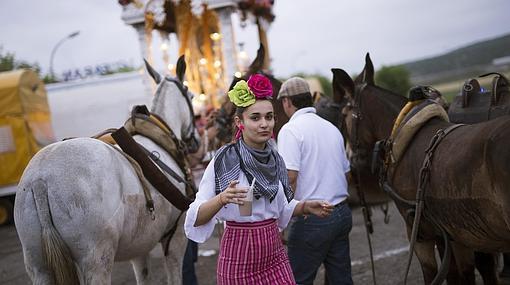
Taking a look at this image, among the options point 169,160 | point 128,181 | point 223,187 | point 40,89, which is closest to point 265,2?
point 40,89

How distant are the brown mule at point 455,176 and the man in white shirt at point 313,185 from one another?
50 cm

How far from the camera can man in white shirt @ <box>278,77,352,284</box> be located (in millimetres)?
3221

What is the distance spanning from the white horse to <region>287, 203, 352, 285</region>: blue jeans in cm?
110

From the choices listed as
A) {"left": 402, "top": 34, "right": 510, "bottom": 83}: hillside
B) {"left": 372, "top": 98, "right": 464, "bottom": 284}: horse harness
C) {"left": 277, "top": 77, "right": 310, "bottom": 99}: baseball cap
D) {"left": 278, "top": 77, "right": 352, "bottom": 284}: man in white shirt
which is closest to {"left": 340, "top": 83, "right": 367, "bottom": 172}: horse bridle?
{"left": 372, "top": 98, "right": 464, "bottom": 284}: horse harness

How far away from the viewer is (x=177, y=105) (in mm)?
4594

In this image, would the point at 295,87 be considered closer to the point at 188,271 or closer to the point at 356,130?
the point at 356,130

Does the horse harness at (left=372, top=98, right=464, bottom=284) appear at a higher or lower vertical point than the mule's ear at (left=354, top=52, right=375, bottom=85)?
lower

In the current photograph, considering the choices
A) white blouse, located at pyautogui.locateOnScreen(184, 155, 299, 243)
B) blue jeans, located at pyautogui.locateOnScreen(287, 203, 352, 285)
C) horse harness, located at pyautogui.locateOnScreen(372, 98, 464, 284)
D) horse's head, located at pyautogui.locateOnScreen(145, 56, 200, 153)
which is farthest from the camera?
horse's head, located at pyautogui.locateOnScreen(145, 56, 200, 153)

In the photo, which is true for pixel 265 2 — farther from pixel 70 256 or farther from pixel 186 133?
pixel 70 256

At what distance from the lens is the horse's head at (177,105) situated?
4.50 meters

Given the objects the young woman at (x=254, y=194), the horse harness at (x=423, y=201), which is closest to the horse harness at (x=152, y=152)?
the young woman at (x=254, y=194)

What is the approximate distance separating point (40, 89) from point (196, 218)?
11753mm

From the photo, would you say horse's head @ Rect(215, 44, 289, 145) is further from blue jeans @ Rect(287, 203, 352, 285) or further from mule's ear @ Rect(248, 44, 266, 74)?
blue jeans @ Rect(287, 203, 352, 285)

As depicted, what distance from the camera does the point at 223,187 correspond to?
2311 mm
